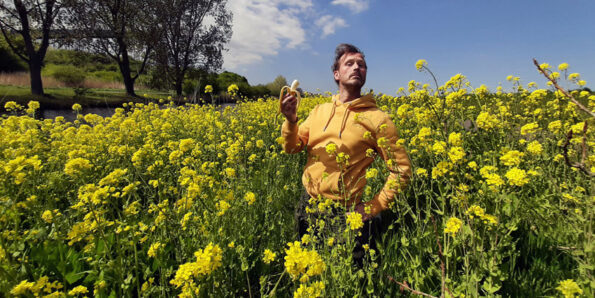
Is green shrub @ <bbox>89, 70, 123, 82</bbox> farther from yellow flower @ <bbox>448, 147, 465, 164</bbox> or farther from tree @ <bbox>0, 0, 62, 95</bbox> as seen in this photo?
yellow flower @ <bbox>448, 147, 465, 164</bbox>

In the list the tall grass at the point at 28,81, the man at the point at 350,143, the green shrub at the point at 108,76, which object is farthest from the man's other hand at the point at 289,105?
the green shrub at the point at 108,76

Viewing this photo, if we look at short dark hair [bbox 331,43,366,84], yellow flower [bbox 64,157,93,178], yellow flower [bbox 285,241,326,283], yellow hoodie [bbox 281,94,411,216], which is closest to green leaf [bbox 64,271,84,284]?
yellow flower [bbox 64,157,93,178]

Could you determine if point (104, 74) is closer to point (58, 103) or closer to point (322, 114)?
point (58, 103)

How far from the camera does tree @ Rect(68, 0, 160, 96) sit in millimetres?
14633

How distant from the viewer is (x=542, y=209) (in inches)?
80.7

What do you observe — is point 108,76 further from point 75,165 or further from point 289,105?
point 289,105

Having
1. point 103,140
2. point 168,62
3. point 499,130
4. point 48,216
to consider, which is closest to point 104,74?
point 168,62

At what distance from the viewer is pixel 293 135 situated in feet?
7.35

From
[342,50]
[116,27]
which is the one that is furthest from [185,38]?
[342,50]

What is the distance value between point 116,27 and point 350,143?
66.1ft

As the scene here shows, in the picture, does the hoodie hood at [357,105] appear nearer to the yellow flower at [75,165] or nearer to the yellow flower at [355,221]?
the yellow flower at [355,221]

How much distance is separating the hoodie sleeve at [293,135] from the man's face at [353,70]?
55cm

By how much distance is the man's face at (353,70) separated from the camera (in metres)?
2.06

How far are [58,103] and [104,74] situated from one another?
20228 mm
